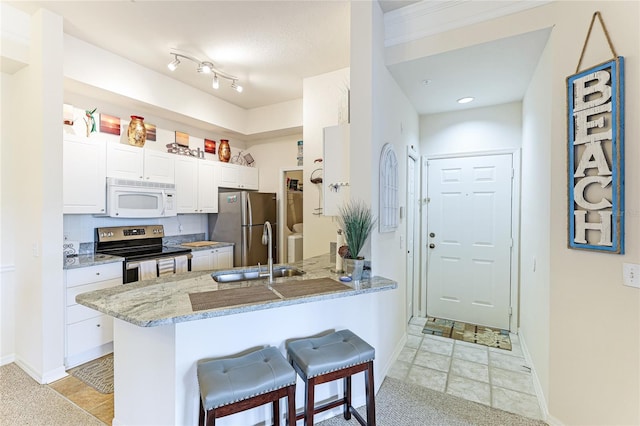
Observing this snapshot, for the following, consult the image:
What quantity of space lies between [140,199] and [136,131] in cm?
83

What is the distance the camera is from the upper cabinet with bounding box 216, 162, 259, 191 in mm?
4684

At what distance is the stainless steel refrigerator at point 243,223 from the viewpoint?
4.45 metres

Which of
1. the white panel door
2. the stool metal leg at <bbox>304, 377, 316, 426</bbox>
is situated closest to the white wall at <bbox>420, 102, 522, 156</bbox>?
the white panel door

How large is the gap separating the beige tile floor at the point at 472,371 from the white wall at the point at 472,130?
7.08 ft

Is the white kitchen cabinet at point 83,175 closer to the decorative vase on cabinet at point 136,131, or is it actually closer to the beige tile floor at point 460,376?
the decorative vase on cabinet at point 136,131

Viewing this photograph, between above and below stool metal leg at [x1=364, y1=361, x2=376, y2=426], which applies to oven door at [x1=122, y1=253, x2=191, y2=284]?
above

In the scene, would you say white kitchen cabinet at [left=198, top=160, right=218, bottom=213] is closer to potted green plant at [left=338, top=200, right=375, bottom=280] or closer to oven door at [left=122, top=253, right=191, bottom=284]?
oven door at [left=122, top=253, right=191, bottom=284]

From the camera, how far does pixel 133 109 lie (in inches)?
150

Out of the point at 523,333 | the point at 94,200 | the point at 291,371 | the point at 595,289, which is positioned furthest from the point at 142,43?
the point at 523,333

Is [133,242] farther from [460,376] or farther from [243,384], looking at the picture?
[460,376]

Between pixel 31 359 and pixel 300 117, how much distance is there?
3.90 meters

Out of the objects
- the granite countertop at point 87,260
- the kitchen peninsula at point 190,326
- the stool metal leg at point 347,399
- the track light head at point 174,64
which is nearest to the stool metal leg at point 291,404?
the kitchen peninsula at point 190,326

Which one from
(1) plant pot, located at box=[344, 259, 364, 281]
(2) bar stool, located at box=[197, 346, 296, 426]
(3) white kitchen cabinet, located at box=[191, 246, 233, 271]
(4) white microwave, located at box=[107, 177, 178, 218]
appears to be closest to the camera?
(2) bar stool, located at box=[197, 346, 296, 426]

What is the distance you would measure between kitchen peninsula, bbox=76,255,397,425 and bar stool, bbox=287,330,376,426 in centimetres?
17
